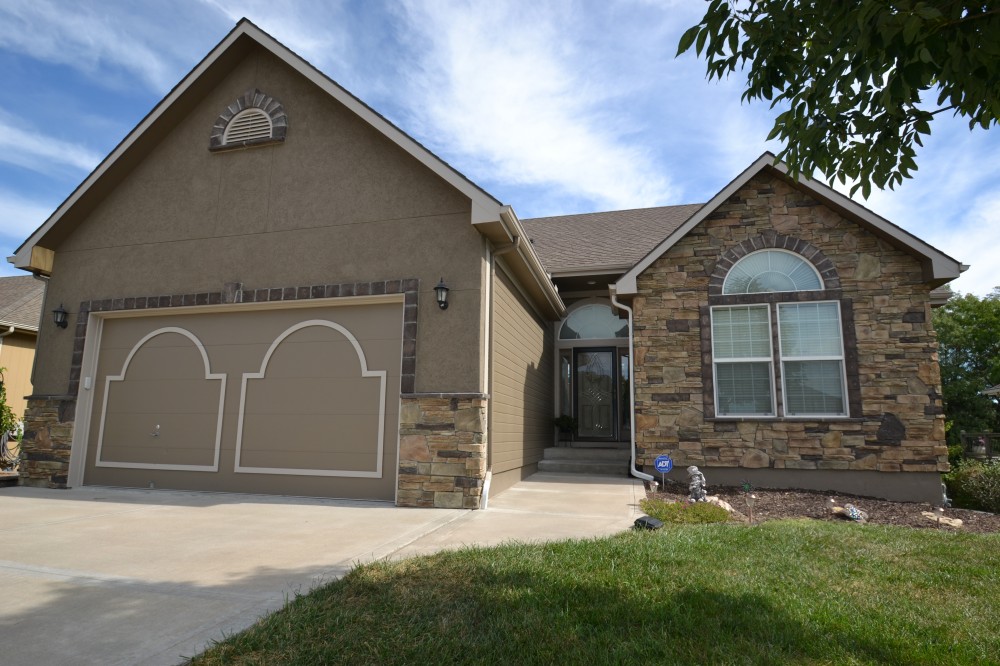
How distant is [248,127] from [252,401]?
4.11 metres

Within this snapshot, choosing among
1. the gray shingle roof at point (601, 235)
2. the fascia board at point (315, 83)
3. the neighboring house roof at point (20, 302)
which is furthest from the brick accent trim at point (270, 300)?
the neighboring house roof at point (20, 302)

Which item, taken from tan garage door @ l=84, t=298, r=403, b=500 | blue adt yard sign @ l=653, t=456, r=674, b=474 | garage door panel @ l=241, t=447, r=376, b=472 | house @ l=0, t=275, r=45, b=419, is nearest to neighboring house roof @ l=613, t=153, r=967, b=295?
blue adt yard sign @ l=653, t=456, r=674, b=474

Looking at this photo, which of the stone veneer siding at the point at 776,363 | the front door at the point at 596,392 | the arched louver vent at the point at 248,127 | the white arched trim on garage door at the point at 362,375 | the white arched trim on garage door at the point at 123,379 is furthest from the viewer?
the front door at the point at 596,392

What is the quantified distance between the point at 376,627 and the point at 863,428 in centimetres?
810

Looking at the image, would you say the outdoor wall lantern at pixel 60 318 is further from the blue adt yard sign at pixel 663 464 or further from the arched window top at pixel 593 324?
the blue adt yard sign at pixel 663 464

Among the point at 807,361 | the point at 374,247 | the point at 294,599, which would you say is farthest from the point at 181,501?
the point at 807,361

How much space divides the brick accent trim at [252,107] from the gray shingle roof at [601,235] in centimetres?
538

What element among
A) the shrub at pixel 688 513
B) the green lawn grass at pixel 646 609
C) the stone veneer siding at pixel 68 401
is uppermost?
the stone veneer siding at pixel 68 401

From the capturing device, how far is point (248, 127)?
9.03 m

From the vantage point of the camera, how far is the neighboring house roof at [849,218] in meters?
8.51

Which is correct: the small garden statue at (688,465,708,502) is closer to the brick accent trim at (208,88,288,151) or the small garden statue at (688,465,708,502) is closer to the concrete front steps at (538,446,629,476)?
the concrete front steps at (538,446,629,476)

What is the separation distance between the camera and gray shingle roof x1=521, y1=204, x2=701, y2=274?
1197cm

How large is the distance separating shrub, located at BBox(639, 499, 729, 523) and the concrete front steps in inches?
148

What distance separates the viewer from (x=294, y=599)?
3502 mm
